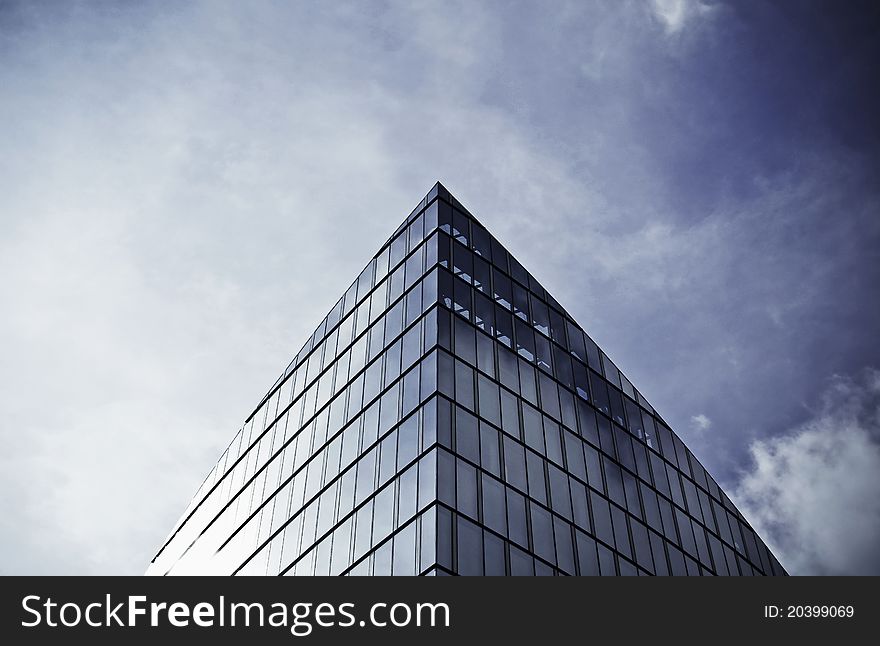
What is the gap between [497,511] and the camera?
29469 millimetres

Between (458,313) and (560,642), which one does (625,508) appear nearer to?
(458,313)

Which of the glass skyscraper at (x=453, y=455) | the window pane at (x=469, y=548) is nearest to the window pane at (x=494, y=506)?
the glass skyscraper at (x=453, y=455)

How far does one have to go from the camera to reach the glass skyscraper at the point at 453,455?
2945cm

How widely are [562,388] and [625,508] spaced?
6.15 m

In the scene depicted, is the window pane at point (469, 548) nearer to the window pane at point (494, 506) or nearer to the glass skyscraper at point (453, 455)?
the glass skyscraper at point (453, 455)

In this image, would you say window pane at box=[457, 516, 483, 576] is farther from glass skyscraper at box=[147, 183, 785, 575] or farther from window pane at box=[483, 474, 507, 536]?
window pane at box=[483, 474, 507, 536]

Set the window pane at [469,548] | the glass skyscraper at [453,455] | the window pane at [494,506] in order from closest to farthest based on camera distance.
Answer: the window pane at [469,548]
the window pane at [494,506]
the glass skyscraper at [453,455]

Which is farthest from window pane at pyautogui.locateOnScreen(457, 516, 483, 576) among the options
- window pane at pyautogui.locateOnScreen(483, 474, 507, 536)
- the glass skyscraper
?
window pane at pyautogui.locateOnScreen(483, 474, 507, 536)

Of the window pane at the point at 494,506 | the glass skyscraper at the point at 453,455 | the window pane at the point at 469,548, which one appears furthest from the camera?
the glass skyscraper at the point at 453,455

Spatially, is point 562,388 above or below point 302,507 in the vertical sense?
above

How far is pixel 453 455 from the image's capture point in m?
29.8

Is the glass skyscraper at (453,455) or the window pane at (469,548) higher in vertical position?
the glass skyscraper at (453,455)

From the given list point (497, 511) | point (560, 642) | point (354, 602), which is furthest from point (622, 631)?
point (497, 511)

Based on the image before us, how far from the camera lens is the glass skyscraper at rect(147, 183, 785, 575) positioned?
96.6 ft
